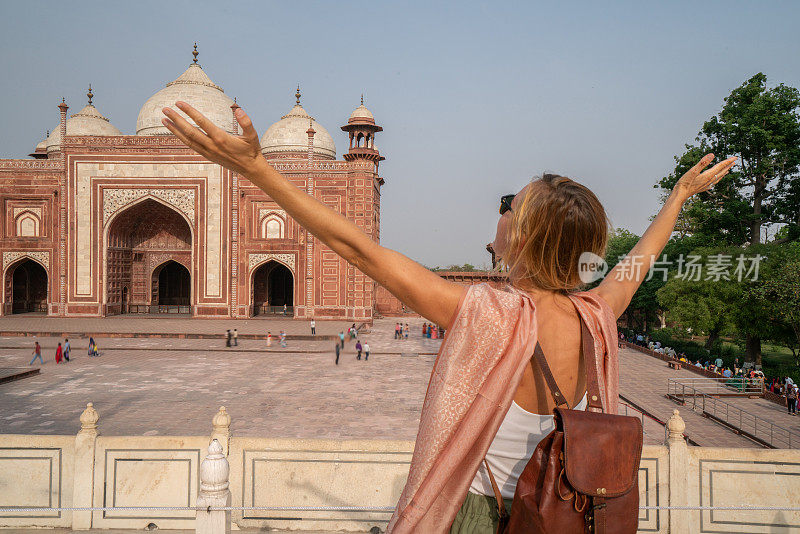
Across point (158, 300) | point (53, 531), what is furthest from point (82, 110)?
point (53, 531)

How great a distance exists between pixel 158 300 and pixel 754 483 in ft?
102

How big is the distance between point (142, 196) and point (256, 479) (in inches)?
1021

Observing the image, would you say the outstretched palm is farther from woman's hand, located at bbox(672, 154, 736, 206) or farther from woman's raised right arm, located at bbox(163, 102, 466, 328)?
woman's raised right arm, located at bbox(163, 102, 466, 328)

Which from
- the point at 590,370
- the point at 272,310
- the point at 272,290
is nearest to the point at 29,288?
the point at 272,290

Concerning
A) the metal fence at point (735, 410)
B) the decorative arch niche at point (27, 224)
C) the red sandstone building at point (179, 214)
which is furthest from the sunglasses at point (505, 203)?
the decorative arch niche at point (27, 224)

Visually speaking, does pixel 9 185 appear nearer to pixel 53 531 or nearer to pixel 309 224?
pixel 53 531

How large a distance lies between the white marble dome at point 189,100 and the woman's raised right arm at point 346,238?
3070 centimetres

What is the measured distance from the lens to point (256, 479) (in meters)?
4.61

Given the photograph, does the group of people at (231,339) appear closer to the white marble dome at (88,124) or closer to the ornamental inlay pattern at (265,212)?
the ornamental inlay pattern at (265,212)

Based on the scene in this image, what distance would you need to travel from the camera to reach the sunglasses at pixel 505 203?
1.33 meters

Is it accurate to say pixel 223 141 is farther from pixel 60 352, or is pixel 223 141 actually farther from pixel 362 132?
pixel 362 132

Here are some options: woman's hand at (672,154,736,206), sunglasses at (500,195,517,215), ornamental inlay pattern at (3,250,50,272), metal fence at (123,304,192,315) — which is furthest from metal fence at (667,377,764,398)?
ornamental inlay pattern at (3,250,50,272)

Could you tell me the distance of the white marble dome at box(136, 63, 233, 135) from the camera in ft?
97.3

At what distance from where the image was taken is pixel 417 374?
14.7 metres
